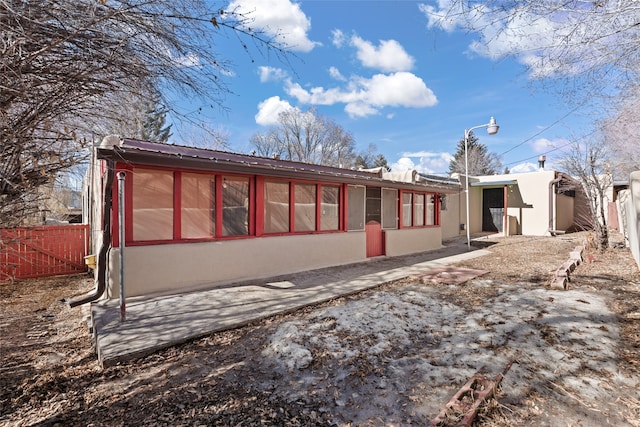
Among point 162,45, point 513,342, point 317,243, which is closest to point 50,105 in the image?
point 162,45

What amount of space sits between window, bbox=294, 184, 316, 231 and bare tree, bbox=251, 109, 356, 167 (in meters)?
24.1

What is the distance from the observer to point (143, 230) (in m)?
5.17

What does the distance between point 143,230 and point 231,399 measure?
3.80m

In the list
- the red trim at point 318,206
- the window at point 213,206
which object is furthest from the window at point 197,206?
the red trim at point 318,206

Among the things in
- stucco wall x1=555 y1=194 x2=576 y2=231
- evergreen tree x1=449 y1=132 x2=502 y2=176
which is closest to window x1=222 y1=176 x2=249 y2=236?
stucco wall x1=555 y1=194 x2=576 y2=231

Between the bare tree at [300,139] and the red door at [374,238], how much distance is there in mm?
22521

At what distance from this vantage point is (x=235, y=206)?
6277 mm

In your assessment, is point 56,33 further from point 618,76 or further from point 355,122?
point 355,122

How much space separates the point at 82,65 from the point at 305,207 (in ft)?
18.2

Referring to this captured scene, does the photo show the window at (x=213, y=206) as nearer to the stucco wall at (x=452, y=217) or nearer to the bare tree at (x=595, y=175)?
the bare tree at (x=595, y=175)

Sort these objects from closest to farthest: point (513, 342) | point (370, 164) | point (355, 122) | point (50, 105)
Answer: point (50, 105) → point (513, 342) → point (355, 122) → point (370, 164)

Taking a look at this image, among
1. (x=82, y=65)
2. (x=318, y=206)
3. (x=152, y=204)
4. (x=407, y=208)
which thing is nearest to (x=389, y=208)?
(x=407, y=208)

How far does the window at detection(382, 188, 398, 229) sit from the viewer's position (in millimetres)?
9625

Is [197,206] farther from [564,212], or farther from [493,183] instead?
[564,212]
